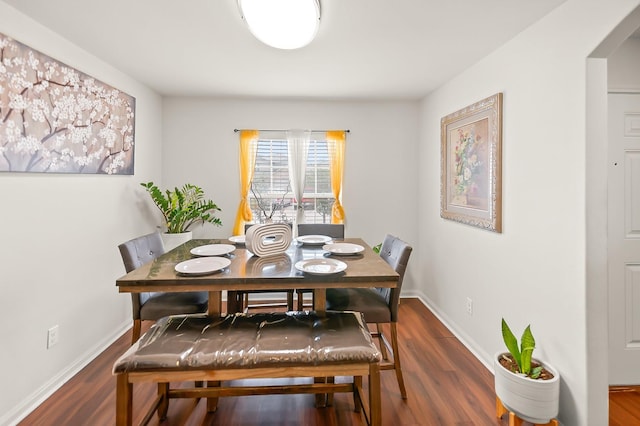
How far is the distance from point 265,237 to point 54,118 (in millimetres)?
1573

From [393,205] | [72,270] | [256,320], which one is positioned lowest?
[256,320]

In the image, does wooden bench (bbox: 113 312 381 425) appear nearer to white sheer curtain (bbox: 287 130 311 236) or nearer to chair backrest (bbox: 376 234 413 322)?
chair backrest (bbox: 376 234 413 322)

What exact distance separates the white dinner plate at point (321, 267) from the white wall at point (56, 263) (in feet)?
5.41

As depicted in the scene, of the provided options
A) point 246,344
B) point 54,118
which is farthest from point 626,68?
point 54,118

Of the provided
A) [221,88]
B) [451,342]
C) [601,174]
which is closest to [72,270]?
[221,88]

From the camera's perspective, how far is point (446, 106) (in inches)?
119

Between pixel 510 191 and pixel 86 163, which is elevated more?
pixel 86 163

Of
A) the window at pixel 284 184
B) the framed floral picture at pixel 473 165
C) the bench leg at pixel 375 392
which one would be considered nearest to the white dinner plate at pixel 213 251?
the bench leg at pixel 375 392

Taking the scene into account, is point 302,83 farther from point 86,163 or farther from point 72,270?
point 72,270

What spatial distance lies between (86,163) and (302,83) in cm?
195

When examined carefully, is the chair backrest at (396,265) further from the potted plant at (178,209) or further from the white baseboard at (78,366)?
the potted plant at (178,209)

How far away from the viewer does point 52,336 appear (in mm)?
2037

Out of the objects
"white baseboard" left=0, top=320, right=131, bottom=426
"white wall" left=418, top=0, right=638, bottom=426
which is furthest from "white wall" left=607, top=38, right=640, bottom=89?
"white baseboard" left=0, top=320, right=131, bottom=426

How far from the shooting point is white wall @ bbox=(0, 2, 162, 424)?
5.79ft
